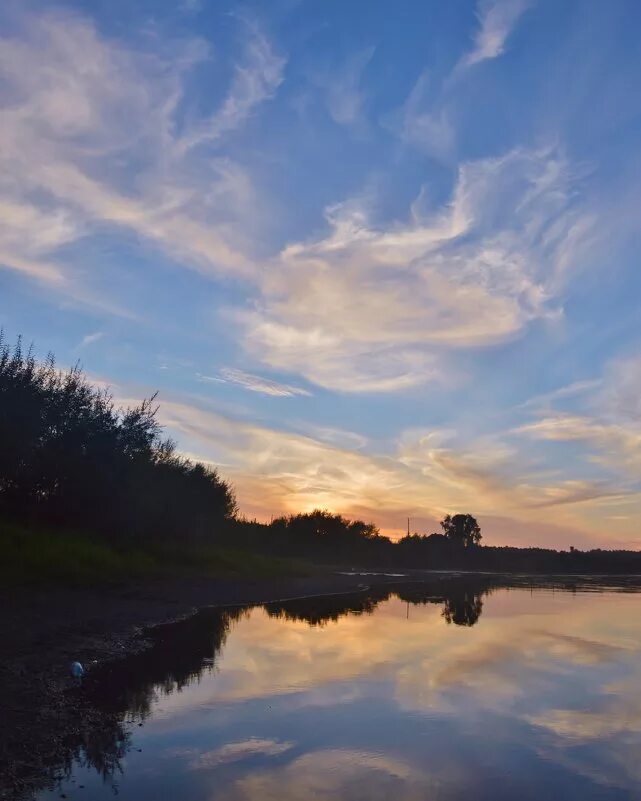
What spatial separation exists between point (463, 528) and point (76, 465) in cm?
15414

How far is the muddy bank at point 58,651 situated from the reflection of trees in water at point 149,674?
0.54 ft

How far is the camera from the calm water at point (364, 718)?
39.3 ft

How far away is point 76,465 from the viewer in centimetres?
4566

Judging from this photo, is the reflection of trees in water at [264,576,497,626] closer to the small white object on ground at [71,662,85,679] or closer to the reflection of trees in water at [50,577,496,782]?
the reflection of trees in water at [50,577,496,782]

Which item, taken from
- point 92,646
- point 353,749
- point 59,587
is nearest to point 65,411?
point 59,587

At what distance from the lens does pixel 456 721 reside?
53.5ft

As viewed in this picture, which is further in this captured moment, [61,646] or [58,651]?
[61,646]

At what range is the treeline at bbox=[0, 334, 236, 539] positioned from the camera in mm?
40812

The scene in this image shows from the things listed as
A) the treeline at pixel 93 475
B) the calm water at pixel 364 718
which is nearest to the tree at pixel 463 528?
the treeline at pixel 93 475

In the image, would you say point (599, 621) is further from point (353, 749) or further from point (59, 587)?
point (353, 749)

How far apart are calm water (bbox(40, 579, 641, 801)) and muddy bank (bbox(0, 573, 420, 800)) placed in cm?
54

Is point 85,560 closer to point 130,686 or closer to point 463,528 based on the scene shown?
point 130,686

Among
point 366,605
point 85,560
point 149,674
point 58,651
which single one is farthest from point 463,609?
point 58,651

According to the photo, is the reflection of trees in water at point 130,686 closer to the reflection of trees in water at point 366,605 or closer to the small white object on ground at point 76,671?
the small white object on ground at point 76,671
